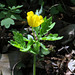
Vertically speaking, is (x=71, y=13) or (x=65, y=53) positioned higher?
(x=71, y=13)

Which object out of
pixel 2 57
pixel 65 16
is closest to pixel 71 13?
pixel 65 16

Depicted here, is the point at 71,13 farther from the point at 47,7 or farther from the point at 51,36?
the point at 51,36

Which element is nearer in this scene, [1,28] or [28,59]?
[28,59]

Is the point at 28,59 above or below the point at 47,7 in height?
below

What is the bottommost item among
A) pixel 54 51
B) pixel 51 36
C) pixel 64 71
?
pixel 64 71

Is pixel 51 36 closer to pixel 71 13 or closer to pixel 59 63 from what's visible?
pixel 59 63

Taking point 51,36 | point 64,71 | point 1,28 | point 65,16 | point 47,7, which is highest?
point 47,7

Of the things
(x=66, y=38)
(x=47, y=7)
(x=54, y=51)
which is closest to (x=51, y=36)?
(x=54, y=51)

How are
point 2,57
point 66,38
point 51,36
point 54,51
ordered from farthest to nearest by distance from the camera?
point 66,38 → point 54,51 → point 2,57 → point 51,36

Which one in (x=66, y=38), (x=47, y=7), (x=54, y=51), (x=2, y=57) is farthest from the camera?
(x=47, y=7)
